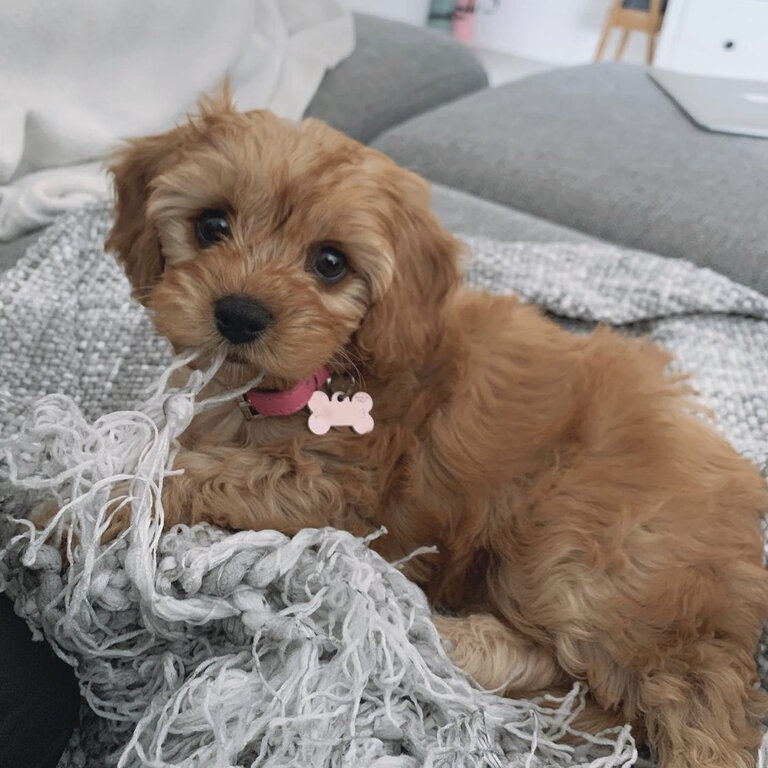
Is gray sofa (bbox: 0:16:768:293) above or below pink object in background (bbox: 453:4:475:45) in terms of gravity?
above

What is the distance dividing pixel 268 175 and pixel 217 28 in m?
1.55

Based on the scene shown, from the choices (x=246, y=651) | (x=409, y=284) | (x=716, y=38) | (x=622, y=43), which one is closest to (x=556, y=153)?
(x=409, y=284)

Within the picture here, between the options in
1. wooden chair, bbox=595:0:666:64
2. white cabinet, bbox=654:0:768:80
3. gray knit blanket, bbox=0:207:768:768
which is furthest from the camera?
wooden chair, bbox=595:0:666:64

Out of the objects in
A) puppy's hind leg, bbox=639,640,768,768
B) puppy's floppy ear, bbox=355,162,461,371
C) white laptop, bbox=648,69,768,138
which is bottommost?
puppy's hind leg, bbox=639,640,768,768

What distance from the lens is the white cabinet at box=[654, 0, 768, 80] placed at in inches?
203

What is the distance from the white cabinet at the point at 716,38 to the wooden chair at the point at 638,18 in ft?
0.37

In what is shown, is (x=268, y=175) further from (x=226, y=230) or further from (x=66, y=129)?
(x=66, y=129)

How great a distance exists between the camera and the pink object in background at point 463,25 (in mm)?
6008

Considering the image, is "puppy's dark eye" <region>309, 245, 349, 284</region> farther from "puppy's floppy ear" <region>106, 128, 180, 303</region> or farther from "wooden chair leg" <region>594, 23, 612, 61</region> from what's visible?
"wooden chair leg" <region>594, 23, 612, 61</region>

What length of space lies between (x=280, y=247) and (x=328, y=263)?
74mm

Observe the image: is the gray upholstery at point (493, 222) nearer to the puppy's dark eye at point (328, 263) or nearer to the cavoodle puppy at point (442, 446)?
the cavoodle puppy at point (442, 446)

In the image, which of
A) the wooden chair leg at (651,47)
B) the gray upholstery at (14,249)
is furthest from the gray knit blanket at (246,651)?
the wooden chair leg at (651,47)

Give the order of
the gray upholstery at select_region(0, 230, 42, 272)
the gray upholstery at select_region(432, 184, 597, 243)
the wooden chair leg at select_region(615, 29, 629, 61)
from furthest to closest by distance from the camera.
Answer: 1. the wooden chair leg at select_region(615, 29, 629, 61)
2. the gray upholstery at select_region(432, 184, 597, 243)
3. the gray upholstery at select_region(0, 230, 42, 272)

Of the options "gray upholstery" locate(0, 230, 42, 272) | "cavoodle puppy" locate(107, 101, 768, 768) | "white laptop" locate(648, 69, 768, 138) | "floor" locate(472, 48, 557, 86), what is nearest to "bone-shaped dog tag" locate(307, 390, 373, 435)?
"cavoodle puppy" locate(107, 101, 768, 768)
